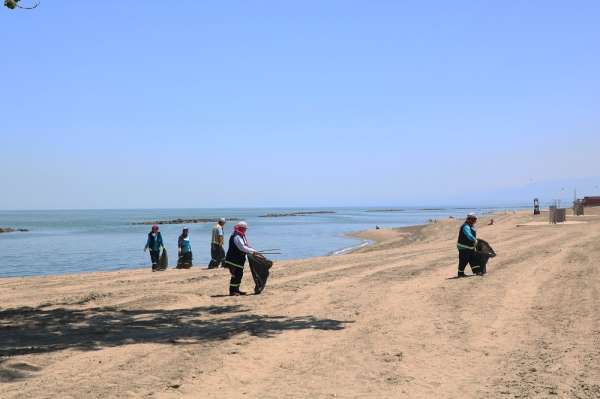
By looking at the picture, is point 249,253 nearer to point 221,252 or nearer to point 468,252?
point 468,252

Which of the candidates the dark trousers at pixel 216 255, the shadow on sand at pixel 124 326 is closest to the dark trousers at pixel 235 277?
the shadow on sand at pixel 124 326

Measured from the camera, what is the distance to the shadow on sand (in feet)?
28.9

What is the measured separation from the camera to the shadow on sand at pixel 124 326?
880 cm

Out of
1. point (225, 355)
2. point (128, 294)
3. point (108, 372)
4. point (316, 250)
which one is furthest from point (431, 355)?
point (316, 250)

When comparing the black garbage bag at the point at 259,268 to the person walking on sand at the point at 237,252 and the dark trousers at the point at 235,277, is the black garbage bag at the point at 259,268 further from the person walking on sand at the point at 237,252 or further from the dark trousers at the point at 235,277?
the dark trousers at the point at 235,277

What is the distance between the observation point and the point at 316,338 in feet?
29.2

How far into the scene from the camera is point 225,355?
7844 millimetres

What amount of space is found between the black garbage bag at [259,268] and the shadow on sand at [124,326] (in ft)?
5.24

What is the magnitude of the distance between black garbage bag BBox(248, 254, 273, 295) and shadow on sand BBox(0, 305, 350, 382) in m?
1.60

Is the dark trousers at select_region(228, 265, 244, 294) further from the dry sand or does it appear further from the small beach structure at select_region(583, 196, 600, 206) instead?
the small beach structure at select_region(583, 196, 600, 206)

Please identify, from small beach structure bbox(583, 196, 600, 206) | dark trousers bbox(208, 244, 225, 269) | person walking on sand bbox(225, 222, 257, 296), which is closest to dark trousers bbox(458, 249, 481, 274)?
person walking on sand bbox(225, 222, 257, 296)

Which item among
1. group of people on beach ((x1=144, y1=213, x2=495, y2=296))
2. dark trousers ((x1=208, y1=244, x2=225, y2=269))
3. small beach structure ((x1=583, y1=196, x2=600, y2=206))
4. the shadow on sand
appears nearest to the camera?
the shadow on sand

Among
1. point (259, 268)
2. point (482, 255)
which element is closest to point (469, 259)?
point (482, 255)

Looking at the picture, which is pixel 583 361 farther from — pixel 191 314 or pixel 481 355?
pixel 191 314
